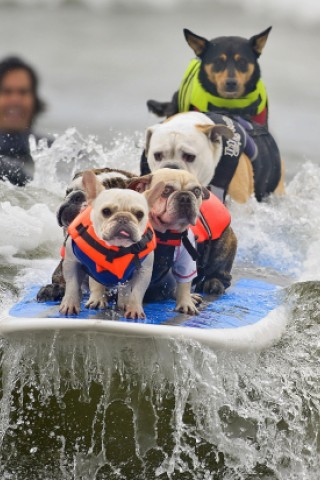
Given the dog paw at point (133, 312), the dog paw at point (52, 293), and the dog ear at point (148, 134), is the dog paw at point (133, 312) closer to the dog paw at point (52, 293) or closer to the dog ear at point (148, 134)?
the dog paw at point (52, 293)

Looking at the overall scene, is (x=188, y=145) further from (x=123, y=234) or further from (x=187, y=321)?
(x=123, y=234)

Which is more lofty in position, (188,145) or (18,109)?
(188,145)

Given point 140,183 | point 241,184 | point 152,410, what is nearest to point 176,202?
point 140,183

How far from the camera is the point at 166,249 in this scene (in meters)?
5.90

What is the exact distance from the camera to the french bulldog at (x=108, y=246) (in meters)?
5.43

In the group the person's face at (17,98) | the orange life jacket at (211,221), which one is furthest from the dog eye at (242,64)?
the person's face at (17,98)

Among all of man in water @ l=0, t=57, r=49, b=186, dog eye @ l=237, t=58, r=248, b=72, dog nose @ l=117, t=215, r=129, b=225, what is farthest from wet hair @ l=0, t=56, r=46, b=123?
dog nose @ l=117, t=215, r=129, b=225

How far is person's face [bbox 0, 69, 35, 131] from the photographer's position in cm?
1182

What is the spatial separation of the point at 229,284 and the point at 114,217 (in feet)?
5.48

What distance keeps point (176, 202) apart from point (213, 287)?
1.07 metres

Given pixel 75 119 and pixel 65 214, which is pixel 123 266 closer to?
pixel 65 214

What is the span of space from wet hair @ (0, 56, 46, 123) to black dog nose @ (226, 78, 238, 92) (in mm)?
3160

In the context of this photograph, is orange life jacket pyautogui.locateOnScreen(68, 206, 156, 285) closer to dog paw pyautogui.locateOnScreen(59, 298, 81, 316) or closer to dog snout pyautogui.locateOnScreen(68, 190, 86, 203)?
dog paw pyautogui.locateOnScreen(59, 298, 81, 316)

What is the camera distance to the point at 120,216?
17.7 feet
